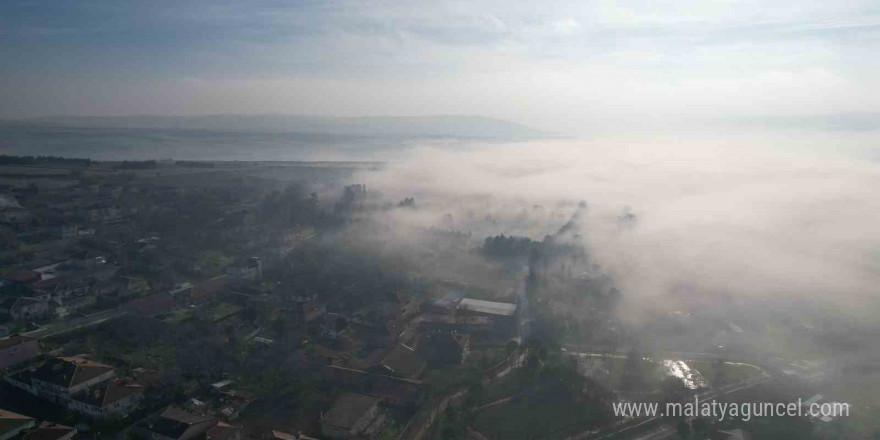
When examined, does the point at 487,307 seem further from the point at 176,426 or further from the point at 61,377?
the point at 61,377

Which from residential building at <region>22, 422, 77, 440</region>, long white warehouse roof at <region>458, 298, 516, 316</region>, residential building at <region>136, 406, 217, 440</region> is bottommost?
residential building at <region>136, 406, 217, 440</region>

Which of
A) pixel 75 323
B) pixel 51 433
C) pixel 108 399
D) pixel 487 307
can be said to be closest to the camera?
pixel 51 433

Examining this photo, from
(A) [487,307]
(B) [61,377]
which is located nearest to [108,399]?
(B) [61,377]

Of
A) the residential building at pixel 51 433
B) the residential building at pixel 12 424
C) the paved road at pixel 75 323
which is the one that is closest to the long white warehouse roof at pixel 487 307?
the paved road at pixel 75 323

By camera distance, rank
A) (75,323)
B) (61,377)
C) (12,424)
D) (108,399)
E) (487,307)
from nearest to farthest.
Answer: (12,424), (108,399), (61,377), (75,323), (487,307)

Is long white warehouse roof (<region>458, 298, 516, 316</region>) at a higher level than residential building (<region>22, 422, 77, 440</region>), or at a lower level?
lower

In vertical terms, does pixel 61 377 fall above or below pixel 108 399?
above

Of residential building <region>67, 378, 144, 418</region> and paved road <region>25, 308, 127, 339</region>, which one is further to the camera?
paved road <region>25, 308, 127, 339</region>

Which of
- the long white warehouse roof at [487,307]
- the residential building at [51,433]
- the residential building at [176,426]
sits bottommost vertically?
the residential building at [176,426]

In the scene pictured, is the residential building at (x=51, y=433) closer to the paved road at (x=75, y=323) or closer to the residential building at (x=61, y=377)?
the residential building at (x=61, y=377)

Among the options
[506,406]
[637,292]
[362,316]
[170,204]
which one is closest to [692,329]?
[637,292]

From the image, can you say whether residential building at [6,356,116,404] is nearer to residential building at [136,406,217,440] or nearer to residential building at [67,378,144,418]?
residential building at [67,378,144,418]

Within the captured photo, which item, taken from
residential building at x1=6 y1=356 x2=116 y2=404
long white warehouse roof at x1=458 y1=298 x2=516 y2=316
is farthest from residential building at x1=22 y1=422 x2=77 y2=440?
long white warehouse roof at x1=458 y1=298 x2=516 y2=316
